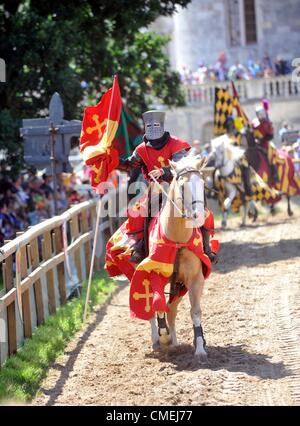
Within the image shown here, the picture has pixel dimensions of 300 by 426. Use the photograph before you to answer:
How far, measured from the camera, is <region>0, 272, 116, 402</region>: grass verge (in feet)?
31.4

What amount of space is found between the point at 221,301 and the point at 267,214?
10939 mm

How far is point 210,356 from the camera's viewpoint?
10328 mm

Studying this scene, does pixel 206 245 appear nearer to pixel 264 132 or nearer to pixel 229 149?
pixel 229 149

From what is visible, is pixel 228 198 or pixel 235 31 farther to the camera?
pixel 235 31

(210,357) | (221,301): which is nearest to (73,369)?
(210,357)

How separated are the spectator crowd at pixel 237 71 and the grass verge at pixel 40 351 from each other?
2420 cm

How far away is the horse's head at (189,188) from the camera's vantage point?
957cm

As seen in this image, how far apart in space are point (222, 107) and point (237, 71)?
56.6 ft

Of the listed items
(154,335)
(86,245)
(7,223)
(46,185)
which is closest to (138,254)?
(154,335)

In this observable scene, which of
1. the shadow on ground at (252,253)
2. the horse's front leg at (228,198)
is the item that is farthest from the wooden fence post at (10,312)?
the horse's front leg at (228,198)

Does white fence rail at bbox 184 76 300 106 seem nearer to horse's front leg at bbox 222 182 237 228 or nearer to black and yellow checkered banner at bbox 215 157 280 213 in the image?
black and yellow checkered banner at bbox 215 157 280 213

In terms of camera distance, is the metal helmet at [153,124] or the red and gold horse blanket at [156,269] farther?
the metal helmet at [153,124]

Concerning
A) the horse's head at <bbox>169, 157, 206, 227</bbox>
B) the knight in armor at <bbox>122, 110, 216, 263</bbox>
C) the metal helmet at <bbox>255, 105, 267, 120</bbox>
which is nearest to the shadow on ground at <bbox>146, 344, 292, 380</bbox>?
the knight in armor at <bbox>122, 110, 216, 263</bbox>

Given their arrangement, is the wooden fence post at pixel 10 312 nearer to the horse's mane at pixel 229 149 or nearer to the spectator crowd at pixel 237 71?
the horse's mane at pixel 229 149
